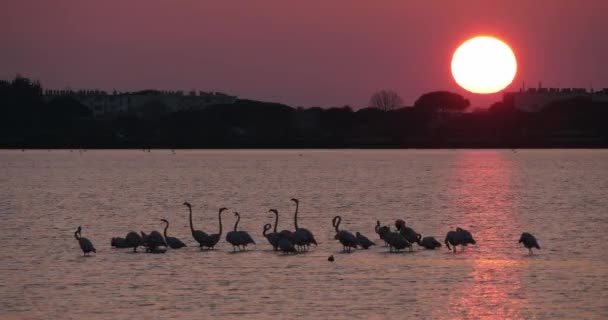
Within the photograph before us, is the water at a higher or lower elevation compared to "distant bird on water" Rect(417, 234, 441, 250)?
lower

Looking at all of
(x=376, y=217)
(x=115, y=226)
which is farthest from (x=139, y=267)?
(x=376, y=217)

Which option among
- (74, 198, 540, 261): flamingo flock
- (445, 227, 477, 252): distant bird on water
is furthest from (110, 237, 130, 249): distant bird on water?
(445, 227, 477, 252): distant bird on water

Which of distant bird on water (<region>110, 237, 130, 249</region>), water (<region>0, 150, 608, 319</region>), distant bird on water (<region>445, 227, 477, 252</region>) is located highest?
distant bird on water (<region>445, 227, 477, 252</region>)

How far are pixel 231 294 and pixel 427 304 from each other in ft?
13.5

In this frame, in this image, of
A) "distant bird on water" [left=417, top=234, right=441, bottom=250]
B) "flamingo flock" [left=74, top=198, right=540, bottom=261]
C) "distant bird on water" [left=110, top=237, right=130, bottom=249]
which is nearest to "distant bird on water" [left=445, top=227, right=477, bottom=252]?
"flamingo flock" [left=74, top=198, right=540, bottom=261]

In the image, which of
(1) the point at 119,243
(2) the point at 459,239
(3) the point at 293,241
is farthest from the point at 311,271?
(1) the point at 119,243

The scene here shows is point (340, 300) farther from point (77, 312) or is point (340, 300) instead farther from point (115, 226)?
point (115, 226)

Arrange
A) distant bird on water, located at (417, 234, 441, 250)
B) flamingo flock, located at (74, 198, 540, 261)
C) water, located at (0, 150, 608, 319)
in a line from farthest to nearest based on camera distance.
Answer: distant bird on water, located at (417, 234, 441, 250) < flamingo flock, located at (74, 198, 540, 261) < water, located at (0, 150, 608, 319)

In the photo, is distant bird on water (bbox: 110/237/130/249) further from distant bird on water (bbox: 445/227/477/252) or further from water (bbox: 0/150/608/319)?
distant bird on water (bbox: 445/227/477/252)

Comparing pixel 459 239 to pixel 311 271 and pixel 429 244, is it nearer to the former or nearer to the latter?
pixel 429 244

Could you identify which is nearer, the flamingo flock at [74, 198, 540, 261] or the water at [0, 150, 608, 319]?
the water at [0, 150, 608, 319]

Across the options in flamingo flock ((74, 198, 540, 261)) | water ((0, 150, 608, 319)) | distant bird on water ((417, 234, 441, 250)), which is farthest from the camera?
distant bird on water ((417, 234, 441, 250))

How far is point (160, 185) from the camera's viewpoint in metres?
85.5

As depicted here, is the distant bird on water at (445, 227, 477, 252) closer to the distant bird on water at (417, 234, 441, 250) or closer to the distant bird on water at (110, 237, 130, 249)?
the distant bird on water at (417, 234, 441, 250)
